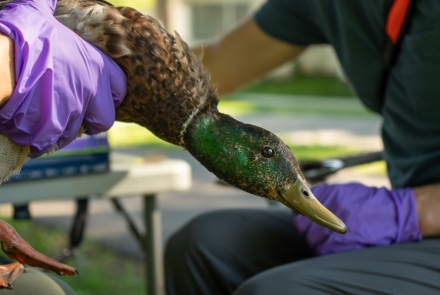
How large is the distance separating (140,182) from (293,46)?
0.82m

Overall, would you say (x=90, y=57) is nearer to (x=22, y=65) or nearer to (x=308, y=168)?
(x=22, y=65)

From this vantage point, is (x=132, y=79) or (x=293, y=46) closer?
(x=132, y=79)

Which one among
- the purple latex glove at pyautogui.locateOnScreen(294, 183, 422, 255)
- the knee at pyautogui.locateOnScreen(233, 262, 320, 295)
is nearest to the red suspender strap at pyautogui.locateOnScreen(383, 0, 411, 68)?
the purple latex glove at pyautogui.locateOnScreen(294, 183, 422, 255)

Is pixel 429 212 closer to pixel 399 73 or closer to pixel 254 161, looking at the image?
pixel 399 73

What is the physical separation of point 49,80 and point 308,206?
594mm

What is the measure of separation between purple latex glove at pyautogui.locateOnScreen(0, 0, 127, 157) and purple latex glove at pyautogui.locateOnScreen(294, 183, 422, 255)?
77 cm

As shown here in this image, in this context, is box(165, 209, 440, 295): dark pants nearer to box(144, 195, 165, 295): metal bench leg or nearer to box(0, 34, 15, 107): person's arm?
box(144, 195, 165, 295): metal bench leg

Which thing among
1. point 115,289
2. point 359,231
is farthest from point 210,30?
point 359,231

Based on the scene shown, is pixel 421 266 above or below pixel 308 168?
above

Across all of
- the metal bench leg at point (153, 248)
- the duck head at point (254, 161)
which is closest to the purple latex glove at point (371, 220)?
the duck head at point (254, 161)

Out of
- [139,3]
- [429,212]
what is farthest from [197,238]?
[139,3]

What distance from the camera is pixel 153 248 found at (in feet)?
9.47

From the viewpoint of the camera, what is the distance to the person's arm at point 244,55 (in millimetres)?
2750

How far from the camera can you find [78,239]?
2664 mm
